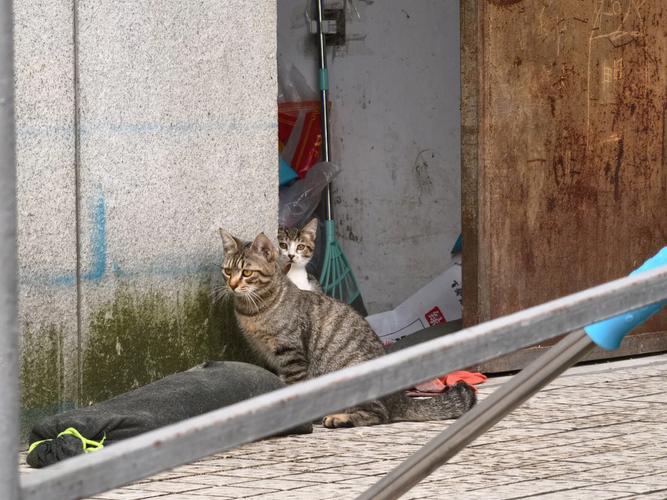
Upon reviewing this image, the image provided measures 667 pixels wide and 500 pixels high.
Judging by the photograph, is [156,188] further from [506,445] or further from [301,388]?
[301,388]

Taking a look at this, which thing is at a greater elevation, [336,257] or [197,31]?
[197,31]

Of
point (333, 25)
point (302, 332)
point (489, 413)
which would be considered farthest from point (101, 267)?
point (333, 25)

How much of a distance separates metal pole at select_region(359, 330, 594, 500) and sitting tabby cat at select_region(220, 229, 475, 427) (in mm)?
3232

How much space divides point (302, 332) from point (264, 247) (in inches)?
17.6

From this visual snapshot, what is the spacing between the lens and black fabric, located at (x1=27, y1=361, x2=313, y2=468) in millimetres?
4979

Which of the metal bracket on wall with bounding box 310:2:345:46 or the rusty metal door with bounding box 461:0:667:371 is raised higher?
the metal bracket on wall with bounding box 310:2:345:46

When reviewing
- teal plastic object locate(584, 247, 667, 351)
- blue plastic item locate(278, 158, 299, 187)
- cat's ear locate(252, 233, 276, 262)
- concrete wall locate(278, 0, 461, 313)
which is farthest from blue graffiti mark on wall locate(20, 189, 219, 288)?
teal plastic object locate(584, 247, 667, 351)

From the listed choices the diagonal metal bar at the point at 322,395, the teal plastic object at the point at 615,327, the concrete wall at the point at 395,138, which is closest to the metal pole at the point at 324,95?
the concrete wall at the point at 395,138

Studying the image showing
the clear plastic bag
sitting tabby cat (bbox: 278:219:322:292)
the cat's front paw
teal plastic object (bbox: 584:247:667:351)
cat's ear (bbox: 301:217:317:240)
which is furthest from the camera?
the clear plastic bag

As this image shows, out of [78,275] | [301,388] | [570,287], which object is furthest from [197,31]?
[301,388]

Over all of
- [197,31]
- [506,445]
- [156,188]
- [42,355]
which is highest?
[197,31]

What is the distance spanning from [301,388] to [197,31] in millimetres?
4471

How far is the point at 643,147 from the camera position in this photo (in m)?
7.73

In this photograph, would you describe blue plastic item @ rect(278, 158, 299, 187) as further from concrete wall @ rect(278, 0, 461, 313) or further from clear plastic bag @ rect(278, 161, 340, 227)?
concrete wall @ rect(278, 0, 461, 313)
